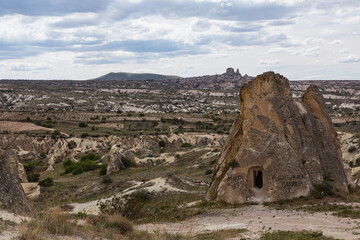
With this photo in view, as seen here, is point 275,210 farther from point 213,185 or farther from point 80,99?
point 80,99

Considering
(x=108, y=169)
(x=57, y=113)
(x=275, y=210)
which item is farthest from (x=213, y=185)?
(x=57, y=113)

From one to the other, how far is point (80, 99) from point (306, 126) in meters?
123

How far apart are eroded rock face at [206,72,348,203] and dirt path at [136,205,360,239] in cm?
140

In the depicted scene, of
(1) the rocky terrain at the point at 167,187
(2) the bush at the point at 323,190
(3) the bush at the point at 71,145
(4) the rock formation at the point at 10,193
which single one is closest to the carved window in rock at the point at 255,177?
(1) the rocky terrain at the point at 167,187

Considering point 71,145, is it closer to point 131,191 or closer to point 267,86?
point 131,191

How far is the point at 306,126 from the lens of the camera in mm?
19312

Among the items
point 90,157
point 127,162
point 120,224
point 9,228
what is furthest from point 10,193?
point 90,157

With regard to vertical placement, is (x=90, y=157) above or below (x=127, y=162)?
below

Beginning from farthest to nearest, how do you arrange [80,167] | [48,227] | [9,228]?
[80,167] < [48,227] < [9,228]

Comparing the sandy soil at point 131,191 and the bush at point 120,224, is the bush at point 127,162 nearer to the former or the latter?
the sandy soil at point 131,191

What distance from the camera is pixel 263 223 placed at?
1390 cm

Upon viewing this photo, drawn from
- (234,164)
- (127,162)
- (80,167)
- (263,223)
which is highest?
(234,164)

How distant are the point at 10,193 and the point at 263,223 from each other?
8.83 meters

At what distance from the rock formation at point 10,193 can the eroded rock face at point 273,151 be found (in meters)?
9.85
